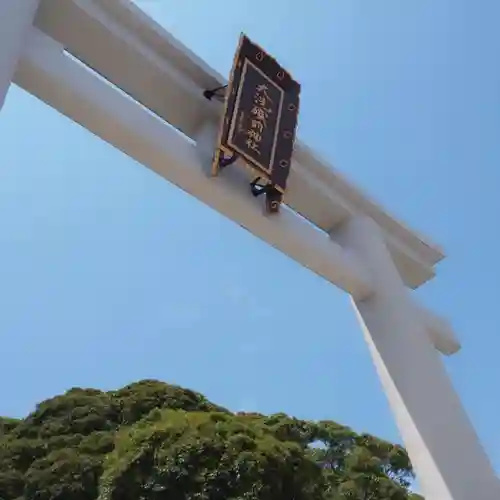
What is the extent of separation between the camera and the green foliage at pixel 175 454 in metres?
7.40

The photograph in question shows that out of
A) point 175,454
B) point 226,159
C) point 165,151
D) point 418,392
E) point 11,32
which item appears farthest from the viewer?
point 175,454

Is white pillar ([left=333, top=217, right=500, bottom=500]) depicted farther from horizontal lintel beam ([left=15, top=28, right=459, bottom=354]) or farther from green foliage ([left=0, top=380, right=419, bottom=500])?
green foliage ([left=0, top=380, right=419, bottom=500])

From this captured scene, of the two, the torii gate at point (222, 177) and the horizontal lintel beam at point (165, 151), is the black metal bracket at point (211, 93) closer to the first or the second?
the torii gate at point (222, 177)

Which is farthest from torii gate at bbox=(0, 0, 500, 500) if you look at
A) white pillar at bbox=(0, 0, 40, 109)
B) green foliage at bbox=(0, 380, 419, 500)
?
green foliage at bbox=(0, 380, 419, 500)

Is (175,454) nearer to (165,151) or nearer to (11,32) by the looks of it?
(165,151)

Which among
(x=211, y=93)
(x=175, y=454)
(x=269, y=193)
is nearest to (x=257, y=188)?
(x=269, y=193)

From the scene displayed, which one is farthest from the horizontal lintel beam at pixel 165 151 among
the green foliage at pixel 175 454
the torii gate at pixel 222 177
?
the green foliage at pixel 175 454

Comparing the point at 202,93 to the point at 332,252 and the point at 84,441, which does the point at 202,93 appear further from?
the point at 84,441

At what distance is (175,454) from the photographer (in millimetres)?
7484

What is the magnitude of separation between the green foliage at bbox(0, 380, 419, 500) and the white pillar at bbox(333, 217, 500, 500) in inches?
167

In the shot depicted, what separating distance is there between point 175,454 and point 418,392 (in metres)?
4.82

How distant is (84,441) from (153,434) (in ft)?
8.75

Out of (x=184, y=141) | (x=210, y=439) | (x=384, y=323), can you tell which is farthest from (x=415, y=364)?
(x=210, y=439)

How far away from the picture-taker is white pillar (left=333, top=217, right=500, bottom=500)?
119 inches
